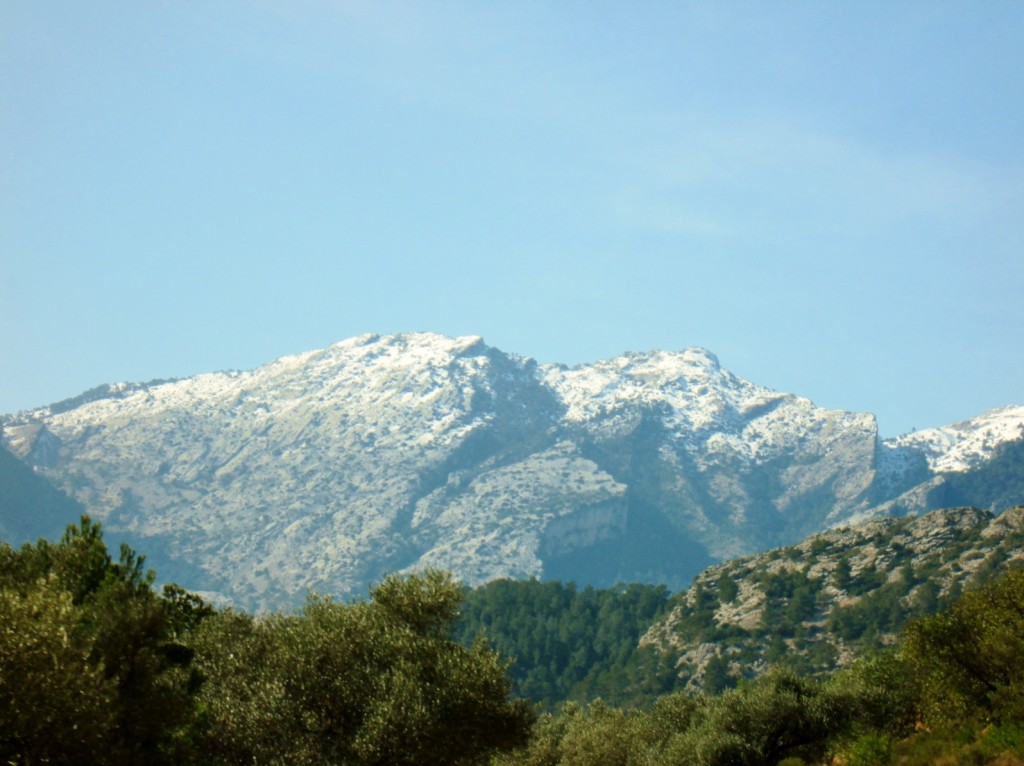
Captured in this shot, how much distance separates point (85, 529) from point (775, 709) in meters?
42.6

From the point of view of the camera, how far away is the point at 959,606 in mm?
70750

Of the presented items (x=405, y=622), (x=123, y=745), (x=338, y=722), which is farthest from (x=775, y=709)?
(x=123, y=745)

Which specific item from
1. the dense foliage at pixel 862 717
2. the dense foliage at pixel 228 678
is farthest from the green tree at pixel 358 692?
the dense foliage at pixel 862 717

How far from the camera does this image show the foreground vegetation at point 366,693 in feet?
103

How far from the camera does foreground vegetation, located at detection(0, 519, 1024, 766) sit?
31466 millimetres

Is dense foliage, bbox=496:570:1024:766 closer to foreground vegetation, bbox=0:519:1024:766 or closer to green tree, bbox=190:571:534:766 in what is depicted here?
foreground vegetation, bbox=0:519:1024:766

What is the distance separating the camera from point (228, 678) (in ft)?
151

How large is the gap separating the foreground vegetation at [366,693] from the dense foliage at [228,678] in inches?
2.9

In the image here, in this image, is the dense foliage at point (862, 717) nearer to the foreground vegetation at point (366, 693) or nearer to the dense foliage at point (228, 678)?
the foreground vegetation at point (366, 693)

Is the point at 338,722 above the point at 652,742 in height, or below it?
above

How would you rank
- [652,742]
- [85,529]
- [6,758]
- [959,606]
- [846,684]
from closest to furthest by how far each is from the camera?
[6,758] < [85,529] < [959,606] < [652,742] < [846,684]

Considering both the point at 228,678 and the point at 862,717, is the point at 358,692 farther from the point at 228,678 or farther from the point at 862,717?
the point at 862,717

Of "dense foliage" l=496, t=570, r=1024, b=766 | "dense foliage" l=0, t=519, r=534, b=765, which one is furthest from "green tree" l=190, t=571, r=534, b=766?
"dense foliage" l=496, t=570, r=1024, b=766

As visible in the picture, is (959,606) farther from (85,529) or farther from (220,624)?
(85,529)
